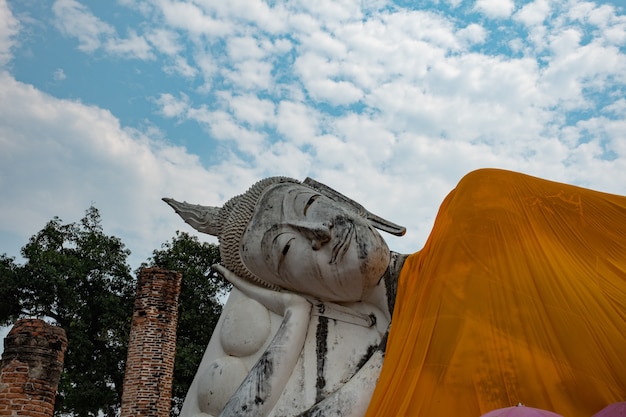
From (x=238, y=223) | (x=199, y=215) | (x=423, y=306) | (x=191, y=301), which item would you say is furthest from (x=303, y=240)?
(x=191, y=301)

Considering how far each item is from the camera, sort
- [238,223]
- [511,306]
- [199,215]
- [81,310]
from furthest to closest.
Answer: [81,310], [199,215], [238,223], [511,306]

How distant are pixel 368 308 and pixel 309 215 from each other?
53 centimetres

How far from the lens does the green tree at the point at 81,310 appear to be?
1448cm

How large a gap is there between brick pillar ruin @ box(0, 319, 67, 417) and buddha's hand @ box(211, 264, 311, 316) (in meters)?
4.55

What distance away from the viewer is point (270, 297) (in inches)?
141

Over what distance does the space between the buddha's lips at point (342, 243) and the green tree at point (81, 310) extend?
473 inches

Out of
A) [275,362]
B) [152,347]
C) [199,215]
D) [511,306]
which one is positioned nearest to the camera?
[511,306]

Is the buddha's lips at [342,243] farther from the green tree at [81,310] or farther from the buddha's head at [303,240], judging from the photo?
the green tree at [81,310]

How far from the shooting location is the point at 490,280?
2895 millimetres

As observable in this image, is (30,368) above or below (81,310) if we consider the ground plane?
below

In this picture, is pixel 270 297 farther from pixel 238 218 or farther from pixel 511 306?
pixel 511 306

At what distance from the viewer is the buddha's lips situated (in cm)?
334

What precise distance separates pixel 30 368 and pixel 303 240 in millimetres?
5143

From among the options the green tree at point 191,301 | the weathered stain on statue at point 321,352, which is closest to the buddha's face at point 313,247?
the weathered stain on statue at point 321,352
